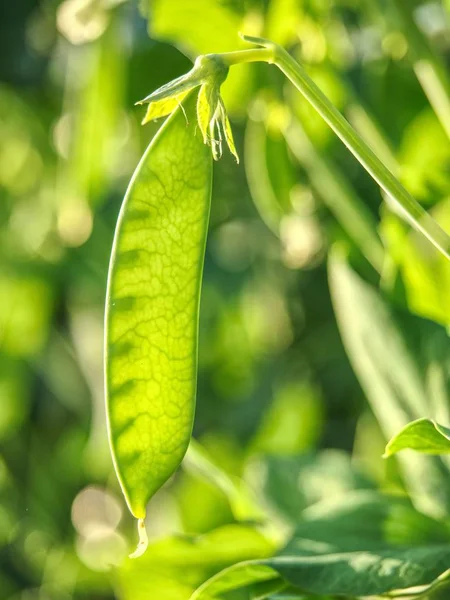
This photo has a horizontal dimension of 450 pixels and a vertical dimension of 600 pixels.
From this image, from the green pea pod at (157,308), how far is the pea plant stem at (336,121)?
3 centimetres

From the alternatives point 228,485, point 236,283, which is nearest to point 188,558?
point 228,485

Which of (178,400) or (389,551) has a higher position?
(178,400)

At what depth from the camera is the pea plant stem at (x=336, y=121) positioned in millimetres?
351

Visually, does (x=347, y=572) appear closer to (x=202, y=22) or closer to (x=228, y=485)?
(x=228, y=485)

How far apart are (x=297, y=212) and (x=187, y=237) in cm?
37

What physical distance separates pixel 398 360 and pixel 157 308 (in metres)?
0.21

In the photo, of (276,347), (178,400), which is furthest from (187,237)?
(276,347)

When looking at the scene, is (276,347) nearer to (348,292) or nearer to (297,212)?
(297,212)

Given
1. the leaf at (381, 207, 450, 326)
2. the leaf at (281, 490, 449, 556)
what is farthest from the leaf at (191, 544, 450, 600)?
the leaf at (381, 207, 450, 326)

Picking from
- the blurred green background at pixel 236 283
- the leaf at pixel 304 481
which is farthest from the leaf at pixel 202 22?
the leaf at pixel 304 481

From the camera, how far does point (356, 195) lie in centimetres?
63

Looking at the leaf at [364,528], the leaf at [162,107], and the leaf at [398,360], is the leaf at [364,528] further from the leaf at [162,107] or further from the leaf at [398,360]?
the leaf at [162,107]

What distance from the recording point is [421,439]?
38 centimetres

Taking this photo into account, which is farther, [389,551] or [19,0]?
[19,0]
